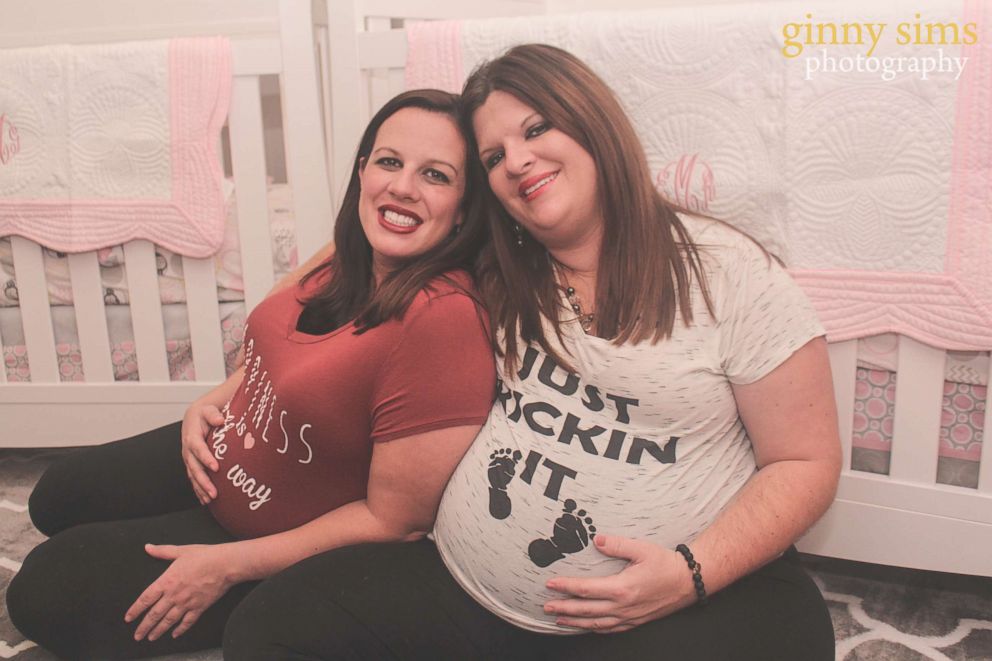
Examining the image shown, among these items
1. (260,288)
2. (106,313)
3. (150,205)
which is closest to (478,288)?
(260,288)

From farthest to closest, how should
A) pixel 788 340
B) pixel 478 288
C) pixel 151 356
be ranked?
pixel 151 356 → pixel 478 288 → pixel 788 340

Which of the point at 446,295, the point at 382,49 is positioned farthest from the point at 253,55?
the point at 446,295

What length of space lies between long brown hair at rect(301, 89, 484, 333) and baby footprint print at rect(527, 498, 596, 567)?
32cm

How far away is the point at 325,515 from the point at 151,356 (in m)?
0.75

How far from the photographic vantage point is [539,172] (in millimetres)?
994

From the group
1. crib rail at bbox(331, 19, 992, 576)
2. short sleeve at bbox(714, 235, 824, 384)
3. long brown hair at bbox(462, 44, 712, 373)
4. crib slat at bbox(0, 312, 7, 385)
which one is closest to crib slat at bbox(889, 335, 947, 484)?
crib rail at bbox(331, 19, 992, 576)

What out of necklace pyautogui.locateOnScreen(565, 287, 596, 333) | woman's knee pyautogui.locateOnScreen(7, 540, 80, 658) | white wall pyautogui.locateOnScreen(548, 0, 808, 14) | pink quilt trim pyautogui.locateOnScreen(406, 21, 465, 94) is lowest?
woman's knee pyautogui.locateOnScreen(7, 540, 80, 658)

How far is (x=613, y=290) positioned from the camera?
1.01 meters

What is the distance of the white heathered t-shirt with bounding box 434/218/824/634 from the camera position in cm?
94

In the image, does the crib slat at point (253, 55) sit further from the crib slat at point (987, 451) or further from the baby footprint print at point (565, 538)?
the crib slat at point (987, 451)

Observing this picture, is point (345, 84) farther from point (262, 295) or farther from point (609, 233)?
point (609, 233)

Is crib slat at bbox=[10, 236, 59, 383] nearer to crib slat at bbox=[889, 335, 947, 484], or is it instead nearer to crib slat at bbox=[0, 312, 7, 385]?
crib slat at bbox=[0, 312, 7, 385]

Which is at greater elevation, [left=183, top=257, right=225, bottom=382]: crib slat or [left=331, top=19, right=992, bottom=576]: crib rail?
[left=183, top=257, right=225, bottom=382]: crib slat

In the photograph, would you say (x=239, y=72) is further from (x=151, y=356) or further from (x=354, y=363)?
(x=354, y=363)
